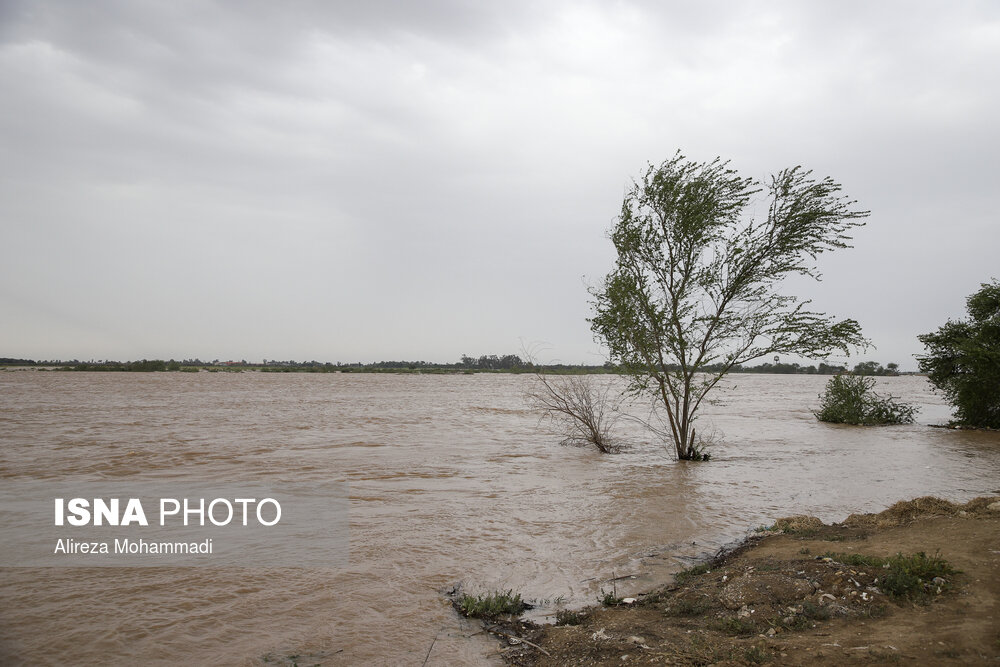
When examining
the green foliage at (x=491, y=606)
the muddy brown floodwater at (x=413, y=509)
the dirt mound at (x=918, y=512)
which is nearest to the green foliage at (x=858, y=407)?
the muddy brown floodwater at (x=413, y=509)

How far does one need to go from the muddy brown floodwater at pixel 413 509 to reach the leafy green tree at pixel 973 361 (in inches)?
70.1

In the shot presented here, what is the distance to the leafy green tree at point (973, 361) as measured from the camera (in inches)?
845

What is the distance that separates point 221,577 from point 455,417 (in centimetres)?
2070

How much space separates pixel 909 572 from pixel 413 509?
23.3 feet

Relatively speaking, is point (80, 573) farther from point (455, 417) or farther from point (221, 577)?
point (455, 417)

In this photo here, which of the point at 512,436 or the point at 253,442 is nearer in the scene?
the point at 253,442

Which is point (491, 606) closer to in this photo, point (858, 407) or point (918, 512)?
point (918, 512)

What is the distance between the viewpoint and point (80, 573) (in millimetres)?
6371

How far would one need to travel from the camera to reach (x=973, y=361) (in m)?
21.9

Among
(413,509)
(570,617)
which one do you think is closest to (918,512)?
(570,617)

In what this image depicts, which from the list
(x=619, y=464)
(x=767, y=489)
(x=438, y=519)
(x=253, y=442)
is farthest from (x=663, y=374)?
(x=253, y=442)

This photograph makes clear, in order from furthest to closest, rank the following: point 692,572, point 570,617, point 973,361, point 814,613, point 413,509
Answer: point 973,361, point 413,509, point 692,572, point 570,617, point 814,613

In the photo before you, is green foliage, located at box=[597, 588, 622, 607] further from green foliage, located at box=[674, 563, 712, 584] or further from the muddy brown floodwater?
green foliage, located at box=[674, 563, 712, 584]

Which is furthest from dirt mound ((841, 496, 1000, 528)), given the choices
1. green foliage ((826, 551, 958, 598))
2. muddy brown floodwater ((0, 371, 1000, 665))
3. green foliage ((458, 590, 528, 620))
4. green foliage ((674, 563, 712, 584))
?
green foliage ((458, 590, 528, 620))
